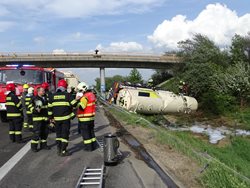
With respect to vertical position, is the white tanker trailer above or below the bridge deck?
below

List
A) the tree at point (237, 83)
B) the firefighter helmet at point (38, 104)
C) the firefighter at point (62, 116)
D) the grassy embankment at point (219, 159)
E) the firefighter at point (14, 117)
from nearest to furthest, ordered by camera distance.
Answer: the grassy embankment at point (219, 159) < the firefighter at point (62, 116) < the firefighter helmet at point (38, 104) < the firefighter at point (14, 117) < the tree at point (237, 83)

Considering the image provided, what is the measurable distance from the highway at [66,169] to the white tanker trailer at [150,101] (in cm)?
1339

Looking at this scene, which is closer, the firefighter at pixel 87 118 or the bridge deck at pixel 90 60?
the firefighter at pixel 87 118

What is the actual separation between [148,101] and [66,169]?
16587 millimetres

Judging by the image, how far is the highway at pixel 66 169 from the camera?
6598 mm

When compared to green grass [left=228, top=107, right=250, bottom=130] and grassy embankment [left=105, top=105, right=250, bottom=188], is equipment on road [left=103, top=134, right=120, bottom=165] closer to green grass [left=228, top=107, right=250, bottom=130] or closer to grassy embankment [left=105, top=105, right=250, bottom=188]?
grassy embankment [left=105, top=105, right=250, bottom=188]

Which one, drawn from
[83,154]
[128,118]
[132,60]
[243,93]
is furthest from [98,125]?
[132,60]

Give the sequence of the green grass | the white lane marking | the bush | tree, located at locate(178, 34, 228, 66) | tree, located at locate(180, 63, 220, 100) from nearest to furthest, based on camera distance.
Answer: the white lane marking, the green grass, the bush, tree, located at locate(180, 63, 220, 100), tree, located at locate(178, 34, 228, 66)

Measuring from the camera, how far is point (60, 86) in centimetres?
916

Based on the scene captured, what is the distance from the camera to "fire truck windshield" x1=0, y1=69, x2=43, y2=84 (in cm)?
1622

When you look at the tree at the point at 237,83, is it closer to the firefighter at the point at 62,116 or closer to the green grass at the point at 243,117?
the green grass at the point at 243,117

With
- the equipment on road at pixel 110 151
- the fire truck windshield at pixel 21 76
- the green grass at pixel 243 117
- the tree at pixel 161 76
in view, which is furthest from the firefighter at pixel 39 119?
the tree at pixel 161 76

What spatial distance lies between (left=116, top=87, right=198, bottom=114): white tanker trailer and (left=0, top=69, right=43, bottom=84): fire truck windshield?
841 cm

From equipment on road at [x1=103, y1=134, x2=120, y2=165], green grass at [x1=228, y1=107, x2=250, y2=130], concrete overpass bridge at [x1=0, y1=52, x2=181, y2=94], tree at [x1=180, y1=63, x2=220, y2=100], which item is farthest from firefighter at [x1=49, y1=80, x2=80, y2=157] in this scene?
concrete overpass bridge at [x1=0, y1=52, x2=181, y2=94]
